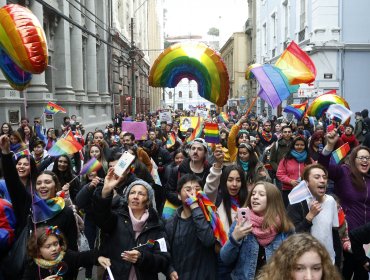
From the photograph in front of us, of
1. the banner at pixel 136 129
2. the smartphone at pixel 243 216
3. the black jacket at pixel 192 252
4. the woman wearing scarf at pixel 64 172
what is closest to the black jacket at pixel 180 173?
the woman wearing scarf at pixel 64 172

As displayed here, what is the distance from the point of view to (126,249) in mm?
3705

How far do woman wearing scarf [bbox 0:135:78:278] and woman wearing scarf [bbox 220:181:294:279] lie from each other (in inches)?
58.8

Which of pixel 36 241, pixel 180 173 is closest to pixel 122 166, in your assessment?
pixel 36 241

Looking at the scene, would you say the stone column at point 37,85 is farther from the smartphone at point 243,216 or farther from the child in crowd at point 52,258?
the smartphone at point 243,216

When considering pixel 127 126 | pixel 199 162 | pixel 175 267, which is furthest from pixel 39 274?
pixel 127 126

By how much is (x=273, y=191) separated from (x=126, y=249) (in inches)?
47.4

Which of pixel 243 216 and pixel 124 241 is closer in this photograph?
pixel 243 216

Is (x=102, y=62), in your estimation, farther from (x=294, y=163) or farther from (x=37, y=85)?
(x=294, y=163)

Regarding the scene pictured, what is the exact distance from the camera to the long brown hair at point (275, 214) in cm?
348

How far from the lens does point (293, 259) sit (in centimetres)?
254

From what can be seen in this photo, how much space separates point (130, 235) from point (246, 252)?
2.96 feet

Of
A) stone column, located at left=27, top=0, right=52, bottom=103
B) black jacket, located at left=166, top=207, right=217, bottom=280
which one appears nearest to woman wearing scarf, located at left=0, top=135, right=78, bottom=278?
black jacket, located at left=166, top=207, right=217, bottom=280

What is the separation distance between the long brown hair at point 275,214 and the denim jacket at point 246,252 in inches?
2.5

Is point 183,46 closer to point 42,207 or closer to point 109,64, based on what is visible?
point 42,207
